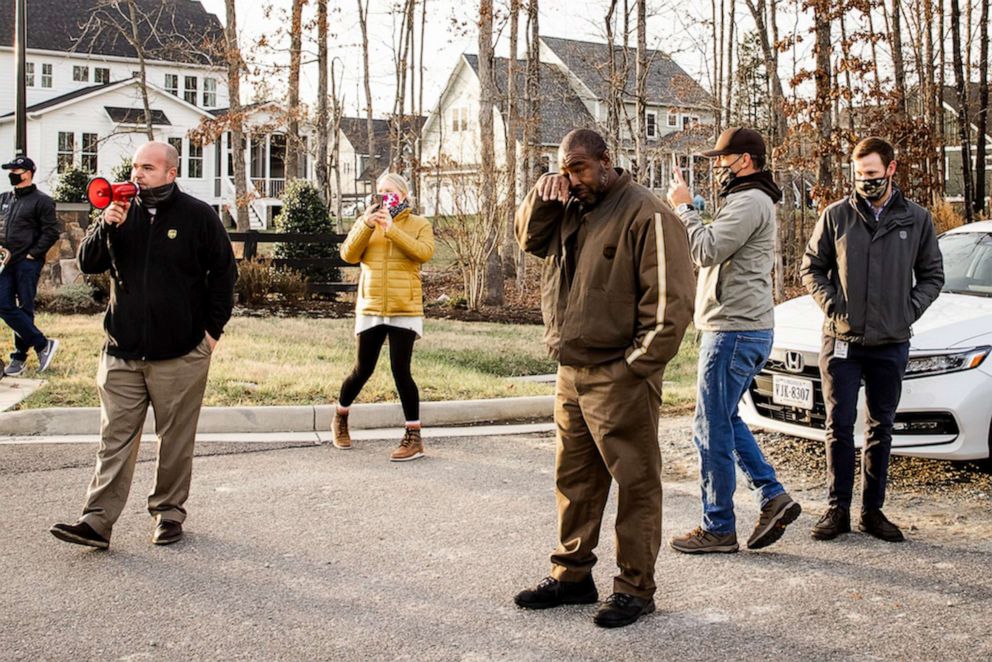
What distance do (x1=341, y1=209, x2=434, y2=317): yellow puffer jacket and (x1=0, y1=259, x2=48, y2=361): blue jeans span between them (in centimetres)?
400

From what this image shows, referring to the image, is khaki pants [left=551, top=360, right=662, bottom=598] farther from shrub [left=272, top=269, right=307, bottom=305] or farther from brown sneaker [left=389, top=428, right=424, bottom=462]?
shrub [left=272, top=269, right=307, bottom=305]

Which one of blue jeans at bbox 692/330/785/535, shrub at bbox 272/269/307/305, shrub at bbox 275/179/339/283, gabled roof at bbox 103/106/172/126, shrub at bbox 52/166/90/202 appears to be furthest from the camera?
gabled roof at bbox 103/106/172/126

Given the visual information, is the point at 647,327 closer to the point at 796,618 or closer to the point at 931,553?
the point at 796,618

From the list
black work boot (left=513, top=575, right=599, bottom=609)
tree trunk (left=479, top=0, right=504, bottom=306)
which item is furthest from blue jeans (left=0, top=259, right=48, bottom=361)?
tree trunk (left=479, top=0, right=504, bottom=306)

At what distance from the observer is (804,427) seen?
6.76m

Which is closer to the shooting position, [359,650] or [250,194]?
[359,650]

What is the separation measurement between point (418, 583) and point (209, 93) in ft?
153

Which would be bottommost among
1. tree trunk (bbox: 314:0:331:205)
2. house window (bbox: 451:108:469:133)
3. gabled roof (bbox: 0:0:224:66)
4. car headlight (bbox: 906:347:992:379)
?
car headlight (bbox: 906:347:992:379)

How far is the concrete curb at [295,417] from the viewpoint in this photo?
8.38m

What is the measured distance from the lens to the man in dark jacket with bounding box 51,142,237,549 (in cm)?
548

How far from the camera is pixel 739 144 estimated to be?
537 centimetres

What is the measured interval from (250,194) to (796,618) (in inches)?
990

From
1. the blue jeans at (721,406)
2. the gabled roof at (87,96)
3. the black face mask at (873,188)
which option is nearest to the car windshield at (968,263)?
the black face mask at (873,188)

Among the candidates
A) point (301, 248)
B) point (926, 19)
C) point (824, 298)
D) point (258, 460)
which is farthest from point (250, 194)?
point (824, 298)
